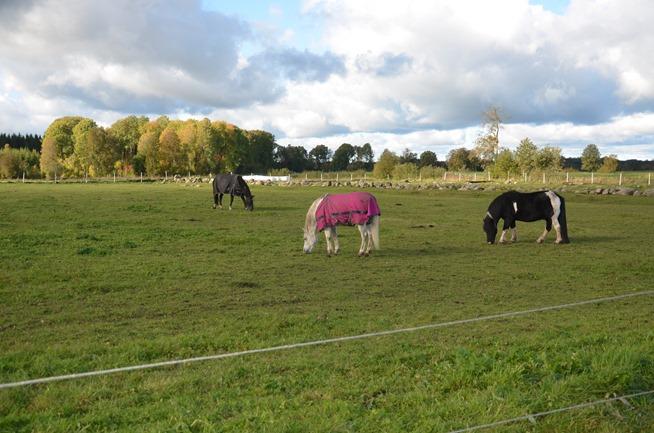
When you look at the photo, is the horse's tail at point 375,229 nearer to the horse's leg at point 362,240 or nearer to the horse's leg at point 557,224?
the horse's leg at point 362,240

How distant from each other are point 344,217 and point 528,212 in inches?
264

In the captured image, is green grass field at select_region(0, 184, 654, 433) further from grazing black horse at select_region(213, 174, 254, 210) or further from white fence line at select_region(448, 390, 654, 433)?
grazing black horse at select_region(213, 174, 254, 210)

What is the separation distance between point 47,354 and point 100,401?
201 cm

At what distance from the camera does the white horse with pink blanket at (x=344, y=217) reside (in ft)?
52.6

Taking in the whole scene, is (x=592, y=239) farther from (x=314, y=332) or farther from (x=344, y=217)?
(x=314, y=332)

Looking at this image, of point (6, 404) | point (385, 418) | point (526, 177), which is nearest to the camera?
point (385, 418)

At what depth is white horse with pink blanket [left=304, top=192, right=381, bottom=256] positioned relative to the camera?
1605 centimetres


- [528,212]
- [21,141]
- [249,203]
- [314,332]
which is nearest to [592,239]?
[528,212]

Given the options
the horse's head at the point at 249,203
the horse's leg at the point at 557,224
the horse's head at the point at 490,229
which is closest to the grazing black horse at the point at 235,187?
the horse's head at the point at 249,203

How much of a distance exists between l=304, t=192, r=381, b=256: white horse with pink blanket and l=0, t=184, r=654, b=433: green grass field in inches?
21.4

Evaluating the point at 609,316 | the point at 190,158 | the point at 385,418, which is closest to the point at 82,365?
the point at 385,418

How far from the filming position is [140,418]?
489 cm

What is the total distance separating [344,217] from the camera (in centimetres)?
1606

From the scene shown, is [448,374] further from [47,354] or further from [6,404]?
[47,354]
